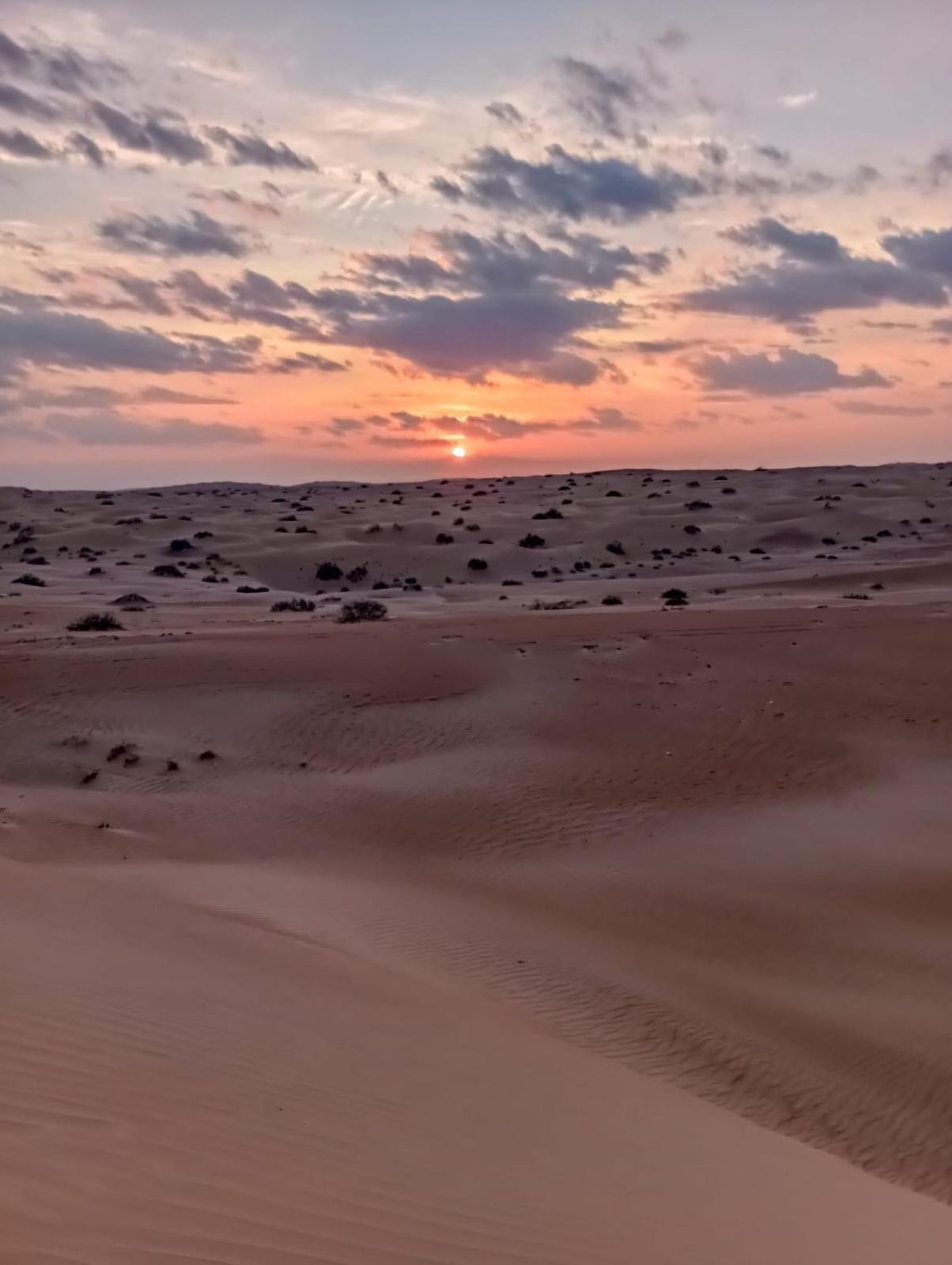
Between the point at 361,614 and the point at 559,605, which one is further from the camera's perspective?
the point at 559,605

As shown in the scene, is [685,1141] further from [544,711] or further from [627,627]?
[627,627]

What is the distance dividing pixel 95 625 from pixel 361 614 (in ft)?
19.2

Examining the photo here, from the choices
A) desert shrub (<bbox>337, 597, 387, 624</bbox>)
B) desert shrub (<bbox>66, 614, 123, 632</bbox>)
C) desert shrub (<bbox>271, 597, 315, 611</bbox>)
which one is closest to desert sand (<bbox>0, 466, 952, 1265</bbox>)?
desert shrub (<bbox>337, 597, 387, 624</bbox>)

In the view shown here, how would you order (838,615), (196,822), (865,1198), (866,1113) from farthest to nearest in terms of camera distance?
(838,615), (196,822), (866,1113), (865,1198)

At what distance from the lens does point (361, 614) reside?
2711 centimetres

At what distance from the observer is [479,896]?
433 inches

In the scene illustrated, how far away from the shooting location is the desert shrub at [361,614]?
2616 centimetres

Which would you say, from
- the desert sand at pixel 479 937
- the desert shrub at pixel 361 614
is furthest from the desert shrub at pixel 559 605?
the desert shrub at pixel 361 614

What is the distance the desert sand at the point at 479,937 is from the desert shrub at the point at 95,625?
1.04 m

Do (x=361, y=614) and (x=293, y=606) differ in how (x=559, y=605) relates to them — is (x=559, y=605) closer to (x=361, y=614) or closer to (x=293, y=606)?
(x=361, y=614)

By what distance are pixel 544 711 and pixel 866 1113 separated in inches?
409

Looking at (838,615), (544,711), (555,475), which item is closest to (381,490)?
(555,475)

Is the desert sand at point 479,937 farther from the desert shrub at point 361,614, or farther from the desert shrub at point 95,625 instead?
the desert shrub at point 95,625

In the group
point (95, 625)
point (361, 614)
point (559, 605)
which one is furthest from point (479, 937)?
point (559, 605)
